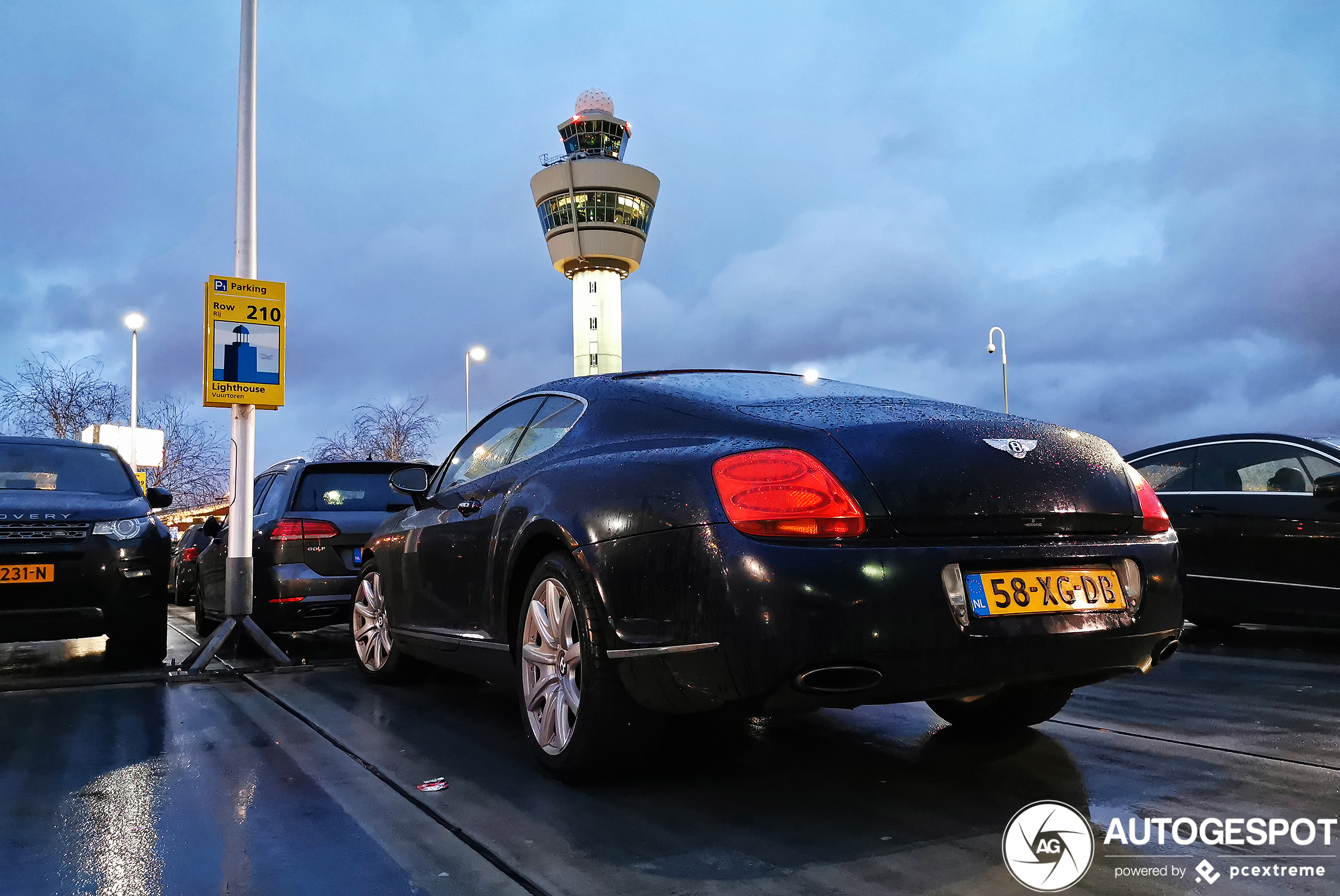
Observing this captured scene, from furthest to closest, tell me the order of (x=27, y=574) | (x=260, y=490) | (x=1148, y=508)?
(x=260, y=490) → (x=27, y=574) → (x=1148, y=508)

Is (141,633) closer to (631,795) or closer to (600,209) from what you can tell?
(631,795)

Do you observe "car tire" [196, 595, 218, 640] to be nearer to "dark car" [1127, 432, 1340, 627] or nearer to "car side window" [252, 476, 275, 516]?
"car side window" [252, 476, 275, 516]

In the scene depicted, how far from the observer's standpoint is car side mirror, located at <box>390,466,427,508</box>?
204 inches

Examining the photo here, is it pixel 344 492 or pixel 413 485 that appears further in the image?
pixel 344 492

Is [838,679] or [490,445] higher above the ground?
[490,445]

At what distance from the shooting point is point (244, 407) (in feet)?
22.0

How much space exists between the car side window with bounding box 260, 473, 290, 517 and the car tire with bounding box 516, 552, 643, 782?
157 inches

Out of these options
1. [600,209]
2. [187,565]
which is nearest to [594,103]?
[600,209]

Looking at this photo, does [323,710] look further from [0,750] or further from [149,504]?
[149,504]

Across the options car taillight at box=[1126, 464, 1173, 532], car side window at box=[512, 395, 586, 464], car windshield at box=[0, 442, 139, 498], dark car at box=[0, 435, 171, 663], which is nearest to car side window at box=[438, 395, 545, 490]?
car side window at box=[512, 395, 586, 464]

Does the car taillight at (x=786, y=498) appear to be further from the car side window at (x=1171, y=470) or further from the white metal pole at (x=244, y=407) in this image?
the car side window at (x=1171, y=470)

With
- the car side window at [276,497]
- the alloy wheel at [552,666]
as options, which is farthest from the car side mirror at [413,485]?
the car side window at [276,497]

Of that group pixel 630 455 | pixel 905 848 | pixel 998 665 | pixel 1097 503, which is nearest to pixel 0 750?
pixel 630 455

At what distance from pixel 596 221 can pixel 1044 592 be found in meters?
72.3
